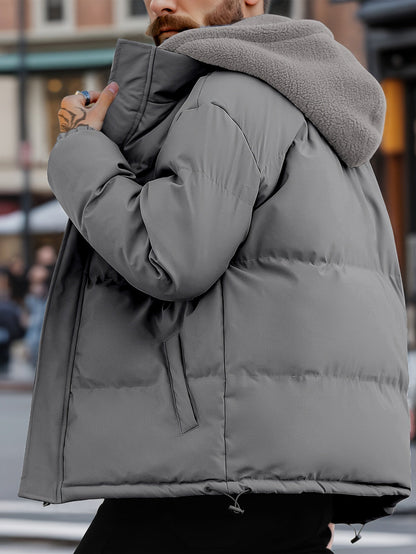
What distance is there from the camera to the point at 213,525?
6.23 ft

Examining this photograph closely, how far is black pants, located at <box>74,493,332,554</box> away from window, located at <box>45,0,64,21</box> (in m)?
21.3

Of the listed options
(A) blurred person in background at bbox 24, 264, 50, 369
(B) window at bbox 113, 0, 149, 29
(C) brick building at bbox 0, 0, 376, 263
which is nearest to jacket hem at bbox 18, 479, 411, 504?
(A) blurred person in background at bbox 24, 264, 50, 369

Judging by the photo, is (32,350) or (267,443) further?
(32,350)

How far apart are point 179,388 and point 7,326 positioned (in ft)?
45.4

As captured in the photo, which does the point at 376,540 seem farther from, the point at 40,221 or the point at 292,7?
the point at 40,221

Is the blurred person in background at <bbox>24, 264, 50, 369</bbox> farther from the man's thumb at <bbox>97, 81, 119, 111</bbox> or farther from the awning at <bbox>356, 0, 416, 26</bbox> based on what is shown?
the man's thumb at <bbox>97, 81, 119, 111</bbox>

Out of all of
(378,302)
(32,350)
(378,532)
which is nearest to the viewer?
(378,302)

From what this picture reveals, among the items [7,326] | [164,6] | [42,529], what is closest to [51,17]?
[7,326]

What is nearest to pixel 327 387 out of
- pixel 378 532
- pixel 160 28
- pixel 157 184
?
pixel 157 184

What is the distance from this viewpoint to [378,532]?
241 inches

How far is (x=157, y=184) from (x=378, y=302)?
0.41 m

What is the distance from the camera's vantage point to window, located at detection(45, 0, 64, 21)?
22438 millimetres

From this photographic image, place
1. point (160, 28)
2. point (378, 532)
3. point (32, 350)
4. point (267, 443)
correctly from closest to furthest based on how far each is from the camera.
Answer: point (267, 443) → point (160, 28) → point (378, 532) → point (32, 350)

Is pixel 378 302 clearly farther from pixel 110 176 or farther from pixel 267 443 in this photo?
pixel 110 176
